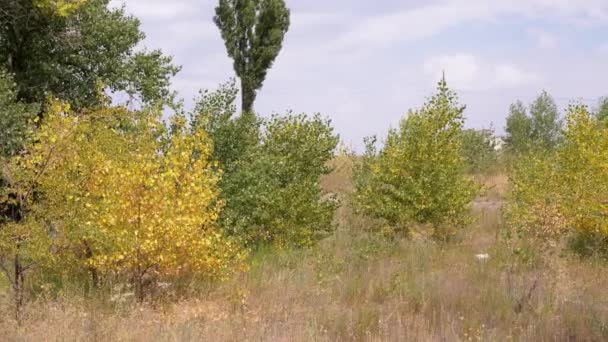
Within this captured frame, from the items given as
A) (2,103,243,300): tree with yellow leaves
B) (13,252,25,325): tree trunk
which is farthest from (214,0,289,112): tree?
(13,252,25,325): tree trunk

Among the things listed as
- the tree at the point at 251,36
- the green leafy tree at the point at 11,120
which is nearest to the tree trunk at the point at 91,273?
the green leafy tree at the point at 11,120

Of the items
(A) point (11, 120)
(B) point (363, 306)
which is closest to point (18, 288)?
(B) point (363, 306)

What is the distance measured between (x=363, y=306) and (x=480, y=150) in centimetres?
2425

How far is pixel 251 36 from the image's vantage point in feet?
81.5

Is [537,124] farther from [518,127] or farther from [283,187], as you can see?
[283,187]

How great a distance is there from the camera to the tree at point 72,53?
14.3 m

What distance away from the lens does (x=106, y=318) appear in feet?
24.5

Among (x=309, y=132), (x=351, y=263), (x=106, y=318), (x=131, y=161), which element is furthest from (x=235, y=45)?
(x=106, y=318)

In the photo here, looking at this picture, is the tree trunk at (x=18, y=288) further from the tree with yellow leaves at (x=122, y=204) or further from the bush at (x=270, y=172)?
the bush at (x=270, y=172)

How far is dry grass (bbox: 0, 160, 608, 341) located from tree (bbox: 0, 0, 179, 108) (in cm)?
648

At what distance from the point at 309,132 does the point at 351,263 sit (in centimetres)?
320

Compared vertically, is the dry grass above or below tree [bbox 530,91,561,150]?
below

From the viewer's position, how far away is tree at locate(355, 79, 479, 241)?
1401cm

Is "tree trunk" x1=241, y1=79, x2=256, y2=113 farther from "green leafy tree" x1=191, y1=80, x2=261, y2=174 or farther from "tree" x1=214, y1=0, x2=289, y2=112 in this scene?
"green leafy tree" x1=191, y1=80, x2=261, y2=174
